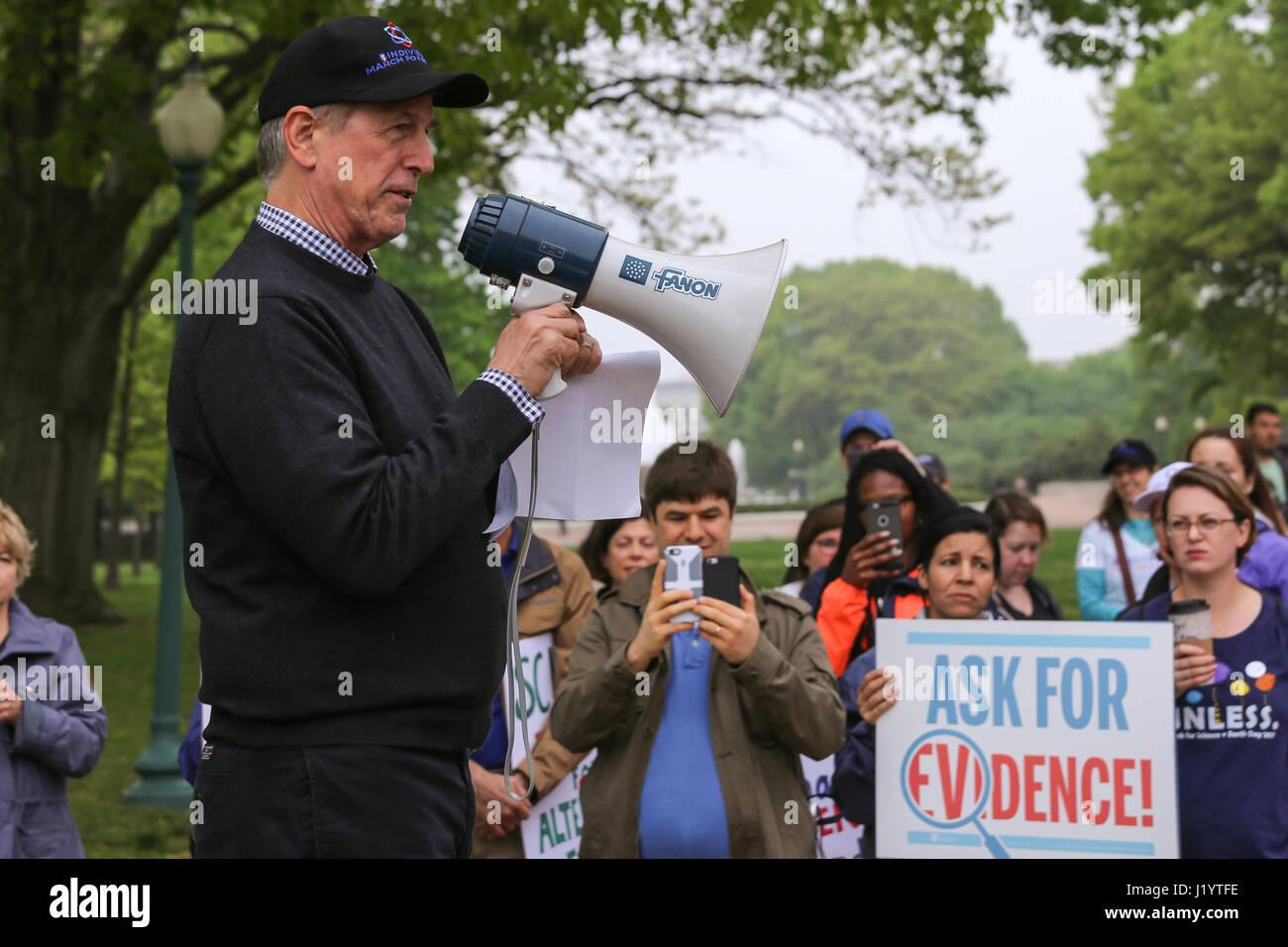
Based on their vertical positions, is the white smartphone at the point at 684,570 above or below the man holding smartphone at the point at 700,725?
above

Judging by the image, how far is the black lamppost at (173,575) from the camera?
8445 millimetres

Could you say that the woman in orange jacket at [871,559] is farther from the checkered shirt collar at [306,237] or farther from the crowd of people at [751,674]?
the checkered shirt collar at [306,237]

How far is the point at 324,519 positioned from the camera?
1.96 m

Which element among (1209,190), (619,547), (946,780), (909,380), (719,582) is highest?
(909,380)

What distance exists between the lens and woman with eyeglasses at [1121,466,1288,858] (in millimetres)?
4121

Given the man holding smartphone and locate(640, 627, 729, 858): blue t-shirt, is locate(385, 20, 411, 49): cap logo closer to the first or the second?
the man holding smartphone

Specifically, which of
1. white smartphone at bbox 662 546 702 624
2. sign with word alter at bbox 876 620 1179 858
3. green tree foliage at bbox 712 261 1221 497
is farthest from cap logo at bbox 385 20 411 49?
green tree foliage at bbox 712 261 1221 497

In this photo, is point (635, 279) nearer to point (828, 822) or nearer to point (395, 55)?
point (395, 55)

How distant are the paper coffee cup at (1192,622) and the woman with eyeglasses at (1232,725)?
33 millimetres

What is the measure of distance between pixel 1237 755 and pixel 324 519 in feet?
10.6

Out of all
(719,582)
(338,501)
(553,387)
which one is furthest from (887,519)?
(338,501)

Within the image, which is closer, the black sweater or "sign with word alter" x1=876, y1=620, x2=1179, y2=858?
the black sweater

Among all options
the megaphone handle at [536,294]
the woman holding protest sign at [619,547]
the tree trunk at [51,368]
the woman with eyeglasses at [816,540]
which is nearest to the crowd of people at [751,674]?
the woman holding protest sign at [619,547]
